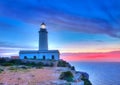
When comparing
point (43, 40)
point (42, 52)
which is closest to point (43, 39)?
point (43, 40)

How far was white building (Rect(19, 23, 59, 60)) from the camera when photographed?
4441cm

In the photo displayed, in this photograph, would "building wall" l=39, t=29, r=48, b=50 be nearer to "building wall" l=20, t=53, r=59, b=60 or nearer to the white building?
the white building

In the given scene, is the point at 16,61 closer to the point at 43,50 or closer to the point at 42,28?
the point at 43,50

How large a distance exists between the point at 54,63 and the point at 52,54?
237 inches

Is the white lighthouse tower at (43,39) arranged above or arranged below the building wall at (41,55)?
above

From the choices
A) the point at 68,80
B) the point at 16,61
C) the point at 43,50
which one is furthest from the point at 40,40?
the point at 68,80

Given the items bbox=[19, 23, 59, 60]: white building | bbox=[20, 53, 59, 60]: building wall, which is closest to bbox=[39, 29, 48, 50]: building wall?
bbox=[19, 23, 59, 60]: white building

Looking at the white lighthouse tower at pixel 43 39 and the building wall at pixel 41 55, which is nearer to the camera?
the building wall at pixel 41 55

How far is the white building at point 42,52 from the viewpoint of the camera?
146 feet

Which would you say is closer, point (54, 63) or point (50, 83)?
point (50, 83)

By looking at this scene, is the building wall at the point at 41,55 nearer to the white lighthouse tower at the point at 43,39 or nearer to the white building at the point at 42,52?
the white building at the point at 42,52

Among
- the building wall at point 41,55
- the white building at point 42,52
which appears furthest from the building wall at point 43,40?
the building wall at point 41,55

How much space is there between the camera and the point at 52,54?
44.4 meters

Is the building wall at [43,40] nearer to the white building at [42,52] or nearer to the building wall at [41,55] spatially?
the white building at [42,52]
